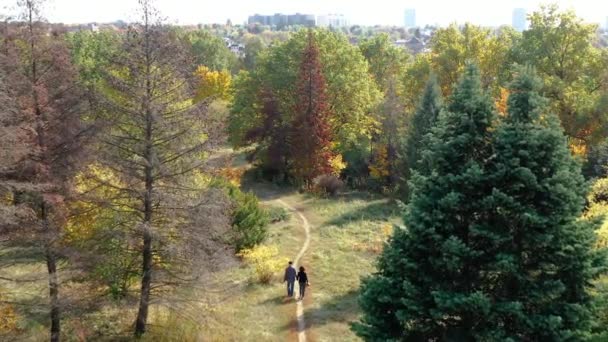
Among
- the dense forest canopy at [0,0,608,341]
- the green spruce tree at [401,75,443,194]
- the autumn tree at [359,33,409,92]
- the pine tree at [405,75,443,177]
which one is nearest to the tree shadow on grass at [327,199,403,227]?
the dense forest canopy at [0,0,608,341]

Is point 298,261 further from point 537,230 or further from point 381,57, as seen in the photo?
point 381,57

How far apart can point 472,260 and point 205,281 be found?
27.5 feet

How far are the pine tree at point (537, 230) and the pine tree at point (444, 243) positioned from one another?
0.47 meters

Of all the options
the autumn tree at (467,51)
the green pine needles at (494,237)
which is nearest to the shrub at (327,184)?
the autumn tree at (467,51)

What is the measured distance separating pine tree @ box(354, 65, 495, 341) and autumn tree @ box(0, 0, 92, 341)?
9.43 m

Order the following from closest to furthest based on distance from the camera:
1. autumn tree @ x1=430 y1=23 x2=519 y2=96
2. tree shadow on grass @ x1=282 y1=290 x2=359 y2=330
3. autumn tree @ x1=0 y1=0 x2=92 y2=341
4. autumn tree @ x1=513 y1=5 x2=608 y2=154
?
autumn tree @ x1=0 y1=0 x2=92 y2=341, tree shadow on grass @ x1=282 y1=290 x2=359 y2=330, autumn tree @ x1=513 y1=5 x2=608 y2=154, autumn tree @ x1=430 y1=23 x2=519 y2=96

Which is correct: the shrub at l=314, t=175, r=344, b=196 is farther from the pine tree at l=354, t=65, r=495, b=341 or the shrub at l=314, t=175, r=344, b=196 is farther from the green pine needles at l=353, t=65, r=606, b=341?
the green pine needles at l=353, t=65, r=606, b=341

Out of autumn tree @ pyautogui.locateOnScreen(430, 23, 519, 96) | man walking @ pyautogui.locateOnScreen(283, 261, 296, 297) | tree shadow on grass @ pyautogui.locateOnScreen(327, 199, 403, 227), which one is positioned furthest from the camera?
autumn tree @ pyautogui.locateOnScreen(430, 23, 519, 96)

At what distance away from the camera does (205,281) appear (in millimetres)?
16625

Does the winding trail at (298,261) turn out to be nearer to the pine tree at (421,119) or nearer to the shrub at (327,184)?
the shrub at (327,184)

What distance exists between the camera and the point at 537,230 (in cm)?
1127

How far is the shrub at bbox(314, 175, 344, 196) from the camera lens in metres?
37.8

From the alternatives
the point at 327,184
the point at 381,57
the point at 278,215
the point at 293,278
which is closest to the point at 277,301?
the point at 293,278

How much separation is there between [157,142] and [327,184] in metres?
22.4
